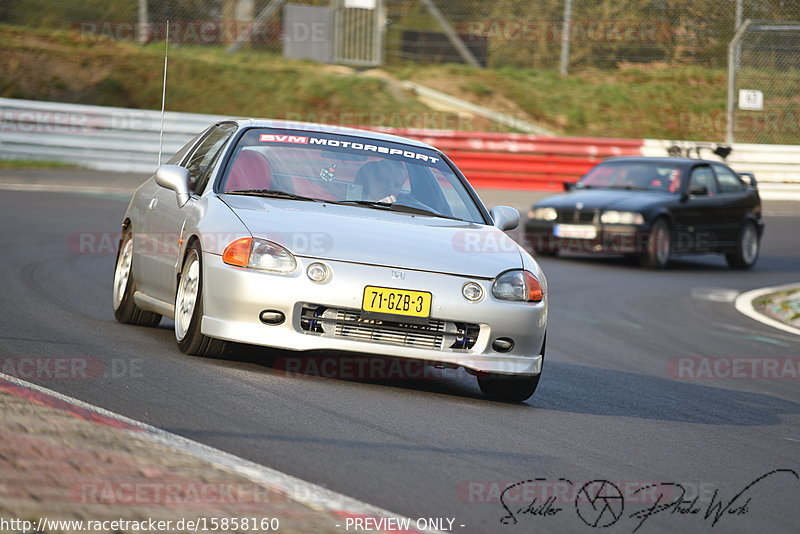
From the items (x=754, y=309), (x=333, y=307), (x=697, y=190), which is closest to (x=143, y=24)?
(x=697, y=190)

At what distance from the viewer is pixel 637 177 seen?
18750 millimetres

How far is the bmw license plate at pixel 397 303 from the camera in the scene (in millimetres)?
6488

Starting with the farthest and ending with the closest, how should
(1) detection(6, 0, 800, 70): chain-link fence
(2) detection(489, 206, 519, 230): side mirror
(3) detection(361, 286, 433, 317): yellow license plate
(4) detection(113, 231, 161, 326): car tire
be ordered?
(1) detection(6, 0, 800, 70): chain-link fence < (4) detection(113, 231, 161, 326): car tire < (2) detection(489, 206, 519, 230): side mirror < (3) detection(361, 286, 433, 317): yellow license plate

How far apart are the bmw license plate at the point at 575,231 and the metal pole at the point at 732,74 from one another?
809 centimetres

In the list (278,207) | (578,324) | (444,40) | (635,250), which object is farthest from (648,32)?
(278,207)

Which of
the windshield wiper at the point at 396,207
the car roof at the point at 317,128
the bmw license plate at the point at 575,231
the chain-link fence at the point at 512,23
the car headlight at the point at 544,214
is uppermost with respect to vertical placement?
the chain-link fence at the point at 512,23

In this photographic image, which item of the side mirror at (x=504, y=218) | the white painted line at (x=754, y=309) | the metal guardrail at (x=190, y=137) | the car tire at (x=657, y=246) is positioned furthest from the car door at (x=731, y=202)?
the side mirror at (x=504, y=218)

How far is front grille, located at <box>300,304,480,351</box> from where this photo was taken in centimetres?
651

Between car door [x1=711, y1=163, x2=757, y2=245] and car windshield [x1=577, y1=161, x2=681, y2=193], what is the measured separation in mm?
906

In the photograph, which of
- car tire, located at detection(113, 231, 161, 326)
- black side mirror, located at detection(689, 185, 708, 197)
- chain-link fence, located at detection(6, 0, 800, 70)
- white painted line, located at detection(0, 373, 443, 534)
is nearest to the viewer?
white painted line, located at detection(0, 373, 443, 534)

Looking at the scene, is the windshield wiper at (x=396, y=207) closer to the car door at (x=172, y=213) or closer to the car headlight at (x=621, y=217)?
the car door at (x=172, y=213)

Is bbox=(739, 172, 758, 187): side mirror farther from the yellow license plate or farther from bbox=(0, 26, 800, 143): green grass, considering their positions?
the yellow license plate

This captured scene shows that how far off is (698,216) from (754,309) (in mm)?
4196

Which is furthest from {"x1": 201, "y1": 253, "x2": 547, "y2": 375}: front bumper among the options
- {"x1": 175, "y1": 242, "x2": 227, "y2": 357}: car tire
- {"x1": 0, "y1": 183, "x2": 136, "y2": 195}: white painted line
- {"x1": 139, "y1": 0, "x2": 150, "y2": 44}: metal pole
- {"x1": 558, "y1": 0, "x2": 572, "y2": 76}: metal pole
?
{"x1": 139, "y1": 0, "x2": 150, "y2": 44}: metal pole
